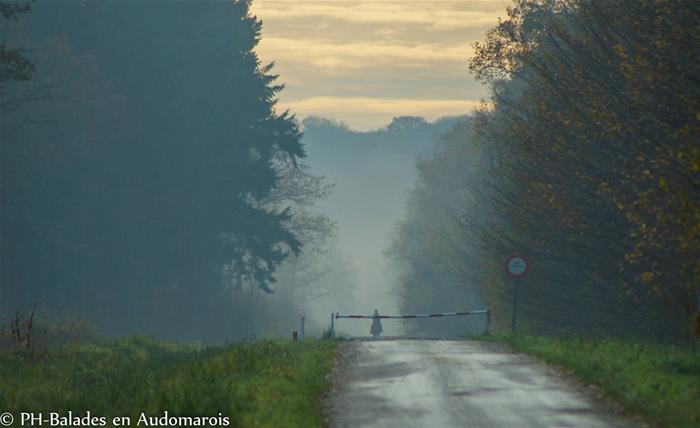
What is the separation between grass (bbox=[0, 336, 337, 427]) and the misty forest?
29.6 feet

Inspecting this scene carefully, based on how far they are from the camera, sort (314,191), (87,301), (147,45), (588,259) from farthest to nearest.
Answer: (314,191)
(147,45)
(87,301)
(588,259)

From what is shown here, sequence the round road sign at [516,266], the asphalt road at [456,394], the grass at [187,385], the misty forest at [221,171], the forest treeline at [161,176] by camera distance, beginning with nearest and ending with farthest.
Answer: the asphalt road at [456,394] < the grass at [187,385] < the misty forest at [221,171] < the round road sign at [516,266] < the forest treeline at [161,176]

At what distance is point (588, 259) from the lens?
34312 millimetres

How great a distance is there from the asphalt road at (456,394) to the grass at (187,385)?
580 mm

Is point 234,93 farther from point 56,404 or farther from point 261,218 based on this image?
point 56,404

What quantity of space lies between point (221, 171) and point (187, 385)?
4029cm

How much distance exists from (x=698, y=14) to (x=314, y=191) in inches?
1987

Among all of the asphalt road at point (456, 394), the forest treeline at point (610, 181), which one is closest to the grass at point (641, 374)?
the asphalt road at point (456, 394)

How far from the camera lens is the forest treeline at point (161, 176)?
5094cm

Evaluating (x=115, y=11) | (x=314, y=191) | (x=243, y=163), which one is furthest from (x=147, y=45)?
(x=314, y=191)

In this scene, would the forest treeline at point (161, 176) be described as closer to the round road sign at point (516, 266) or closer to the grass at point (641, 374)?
the round road sign at point (516, 266)

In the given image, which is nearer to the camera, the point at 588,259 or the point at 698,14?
the point at 698,14

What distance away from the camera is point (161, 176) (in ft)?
184

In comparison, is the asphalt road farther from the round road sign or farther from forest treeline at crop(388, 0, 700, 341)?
the round road sign
